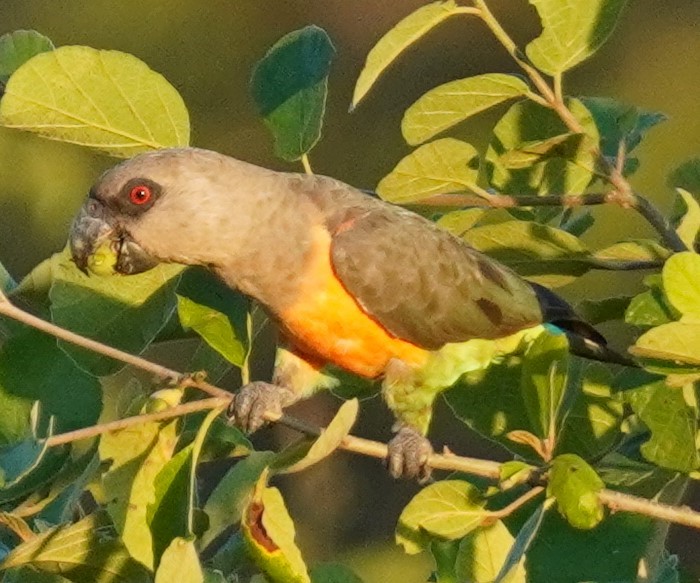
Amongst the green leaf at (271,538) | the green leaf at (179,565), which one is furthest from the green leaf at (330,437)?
the green leaf at (179,565)

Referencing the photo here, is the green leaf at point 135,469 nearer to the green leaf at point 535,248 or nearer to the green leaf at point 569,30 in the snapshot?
the green leaf at point 535,248

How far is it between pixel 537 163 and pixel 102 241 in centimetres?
71

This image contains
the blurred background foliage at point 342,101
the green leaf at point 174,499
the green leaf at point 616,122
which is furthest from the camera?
the blurred background foliage at point 342,101

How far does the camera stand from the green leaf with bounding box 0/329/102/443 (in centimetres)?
221

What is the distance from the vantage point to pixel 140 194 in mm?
2441

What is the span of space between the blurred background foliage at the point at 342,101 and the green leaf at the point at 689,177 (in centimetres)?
336

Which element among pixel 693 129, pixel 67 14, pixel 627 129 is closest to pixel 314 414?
pixel 693 129

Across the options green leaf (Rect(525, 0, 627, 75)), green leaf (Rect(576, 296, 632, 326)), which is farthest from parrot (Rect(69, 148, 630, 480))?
green leaf (Rect(525, 0, 627, 75))

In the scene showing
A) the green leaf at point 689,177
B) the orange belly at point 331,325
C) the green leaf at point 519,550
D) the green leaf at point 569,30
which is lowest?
the orange belly at point 331,325

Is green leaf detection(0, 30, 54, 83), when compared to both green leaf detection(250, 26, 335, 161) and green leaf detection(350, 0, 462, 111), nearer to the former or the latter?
green leaf detection(250, 26, 335, 161)

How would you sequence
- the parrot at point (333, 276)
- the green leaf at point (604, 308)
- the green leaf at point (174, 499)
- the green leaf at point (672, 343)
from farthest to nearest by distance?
1. the parrot at point (333, 276)
2. the green leaf at point (604, 308)
3. the green leaf at point (174, 499)
4. the green leaf at point (672, 343)

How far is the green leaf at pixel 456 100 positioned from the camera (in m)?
2.14

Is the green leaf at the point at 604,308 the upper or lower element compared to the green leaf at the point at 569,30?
lower

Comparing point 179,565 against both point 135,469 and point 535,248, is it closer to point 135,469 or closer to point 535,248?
point 135,469
